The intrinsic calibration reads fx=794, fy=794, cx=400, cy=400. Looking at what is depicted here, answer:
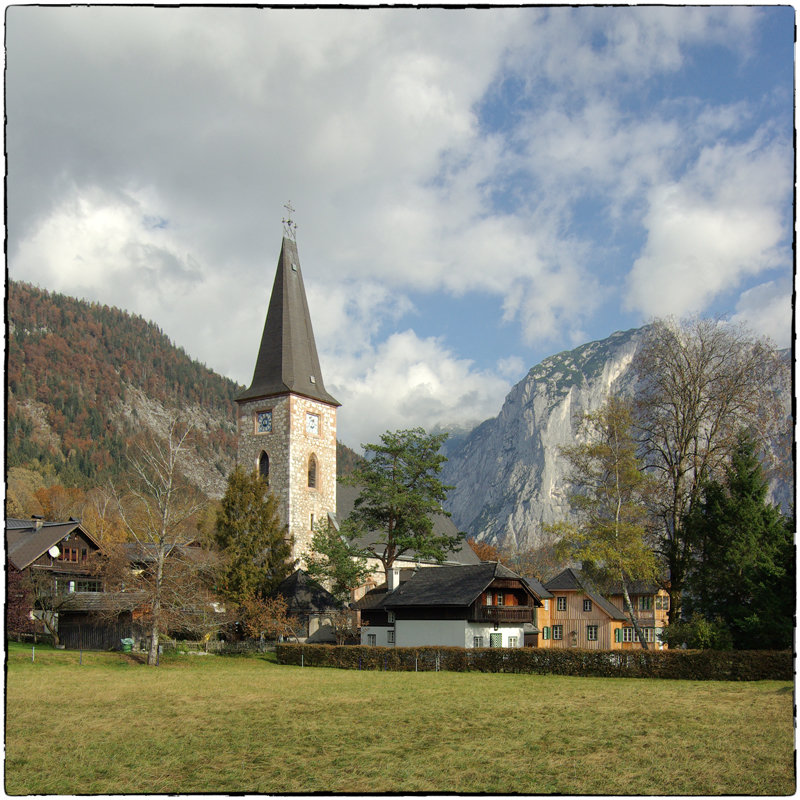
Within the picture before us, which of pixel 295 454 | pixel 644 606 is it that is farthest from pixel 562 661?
pixel 644 606

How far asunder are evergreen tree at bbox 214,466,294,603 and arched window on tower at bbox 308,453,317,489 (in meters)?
10.4

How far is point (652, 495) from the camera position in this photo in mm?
34750

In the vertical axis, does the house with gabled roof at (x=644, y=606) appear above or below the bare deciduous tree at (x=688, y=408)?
below

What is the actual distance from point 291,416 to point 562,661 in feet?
94.4

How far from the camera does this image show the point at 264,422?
187ft

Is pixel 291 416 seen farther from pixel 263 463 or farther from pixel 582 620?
pixel 582 620

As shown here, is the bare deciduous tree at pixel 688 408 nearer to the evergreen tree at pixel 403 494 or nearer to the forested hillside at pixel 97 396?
the evergreen tree at pixel 403 494

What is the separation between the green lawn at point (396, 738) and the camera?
1166 centimetres

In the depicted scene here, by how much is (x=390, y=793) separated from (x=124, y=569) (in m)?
28.6

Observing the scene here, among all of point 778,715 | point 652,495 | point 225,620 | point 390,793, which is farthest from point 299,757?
point 225,620

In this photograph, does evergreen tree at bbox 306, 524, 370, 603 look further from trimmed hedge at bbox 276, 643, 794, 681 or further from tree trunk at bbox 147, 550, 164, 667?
tree trunk at bbox 147, 550, 164, 667

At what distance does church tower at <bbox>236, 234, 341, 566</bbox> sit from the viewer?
54812 millimetres

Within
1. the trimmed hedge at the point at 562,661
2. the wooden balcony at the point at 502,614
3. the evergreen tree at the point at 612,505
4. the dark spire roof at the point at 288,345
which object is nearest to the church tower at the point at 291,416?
the dark spire roof at the point at 288,345

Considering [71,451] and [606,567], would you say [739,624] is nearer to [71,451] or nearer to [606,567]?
[606,567]
